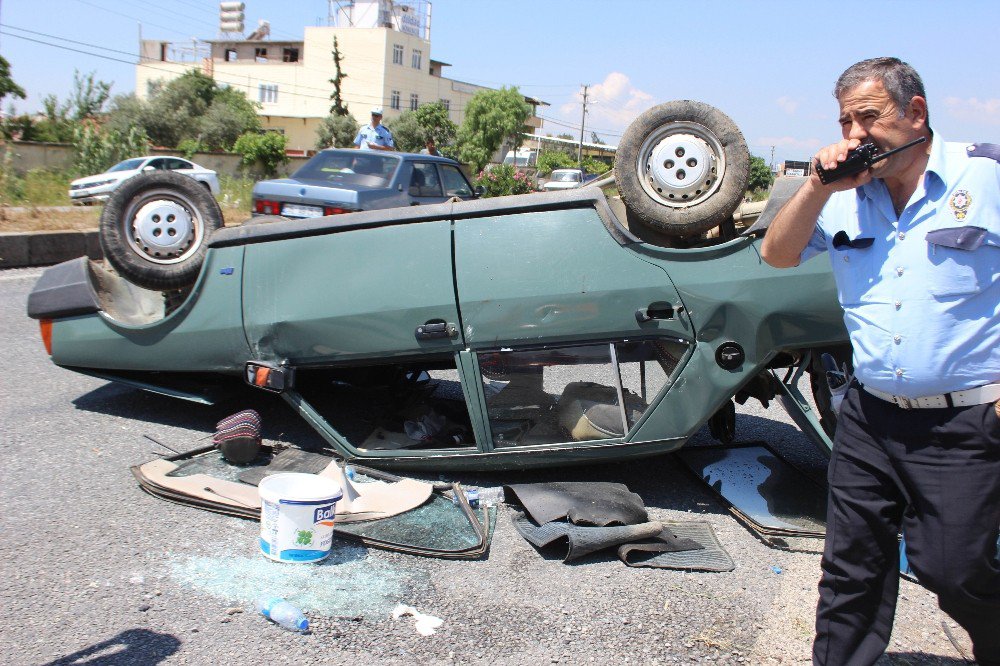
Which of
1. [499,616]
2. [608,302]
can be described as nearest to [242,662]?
[499,616]

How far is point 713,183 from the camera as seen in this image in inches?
144

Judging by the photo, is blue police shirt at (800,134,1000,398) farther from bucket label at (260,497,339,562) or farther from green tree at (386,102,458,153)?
green tree at (386,102,458,153)

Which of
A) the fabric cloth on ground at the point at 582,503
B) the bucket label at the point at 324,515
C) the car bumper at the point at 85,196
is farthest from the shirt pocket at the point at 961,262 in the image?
the car bumper at the point at 85,196

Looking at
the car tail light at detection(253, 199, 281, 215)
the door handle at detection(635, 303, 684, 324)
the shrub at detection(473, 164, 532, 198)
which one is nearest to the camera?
the door handle at detection(635, 303, 684, 324)

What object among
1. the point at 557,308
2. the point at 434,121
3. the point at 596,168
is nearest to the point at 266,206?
the point at 557,308

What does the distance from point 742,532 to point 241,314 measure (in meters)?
2.53

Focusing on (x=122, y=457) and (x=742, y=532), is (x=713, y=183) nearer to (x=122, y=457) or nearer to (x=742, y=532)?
(x=742, y=532)

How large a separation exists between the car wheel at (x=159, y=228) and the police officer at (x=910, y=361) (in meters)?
3.14

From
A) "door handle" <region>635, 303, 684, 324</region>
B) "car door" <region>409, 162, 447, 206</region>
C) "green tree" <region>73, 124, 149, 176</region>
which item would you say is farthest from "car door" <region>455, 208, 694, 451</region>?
"green tree" <region>73, 124, 149, 176</region>

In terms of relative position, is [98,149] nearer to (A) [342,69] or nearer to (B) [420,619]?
(B) [420,619]

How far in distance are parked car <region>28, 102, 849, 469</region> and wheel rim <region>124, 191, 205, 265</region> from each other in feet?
1.23

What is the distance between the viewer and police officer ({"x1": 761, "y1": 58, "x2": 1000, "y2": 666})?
210 centimetres

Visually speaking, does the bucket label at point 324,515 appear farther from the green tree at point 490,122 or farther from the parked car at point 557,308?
the green tree at point 490,122

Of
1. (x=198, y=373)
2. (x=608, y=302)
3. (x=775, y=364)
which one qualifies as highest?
(x=608, y=302)
